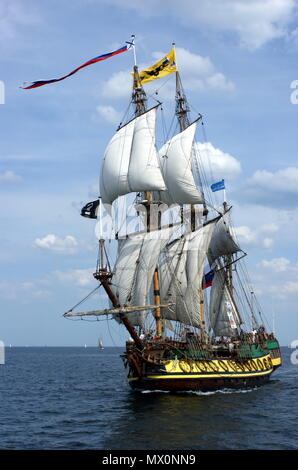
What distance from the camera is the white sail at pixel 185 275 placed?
62.4 metres

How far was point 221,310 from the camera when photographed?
71.2 meters

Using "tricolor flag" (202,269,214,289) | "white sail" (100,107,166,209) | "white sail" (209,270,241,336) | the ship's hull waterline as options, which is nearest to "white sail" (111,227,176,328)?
"white sail" (100,107,166,209)

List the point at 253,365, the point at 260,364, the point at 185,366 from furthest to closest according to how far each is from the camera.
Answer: the point at 260,364 < the point at 253,365 < the point at 185,366

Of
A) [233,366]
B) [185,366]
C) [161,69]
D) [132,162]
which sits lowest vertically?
[233,366]

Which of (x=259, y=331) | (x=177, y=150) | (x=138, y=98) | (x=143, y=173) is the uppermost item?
(x=138, y=98)

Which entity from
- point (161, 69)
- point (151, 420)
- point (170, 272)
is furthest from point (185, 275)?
point (151, 420)

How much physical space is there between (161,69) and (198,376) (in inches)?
1301

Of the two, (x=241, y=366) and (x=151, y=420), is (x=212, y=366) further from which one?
(x=151, y=420)

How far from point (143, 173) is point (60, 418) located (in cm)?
2643

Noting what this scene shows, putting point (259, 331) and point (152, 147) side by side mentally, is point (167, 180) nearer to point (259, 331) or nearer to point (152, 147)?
point (152, 147)

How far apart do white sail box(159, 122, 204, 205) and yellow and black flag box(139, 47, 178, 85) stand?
23.7 ft
